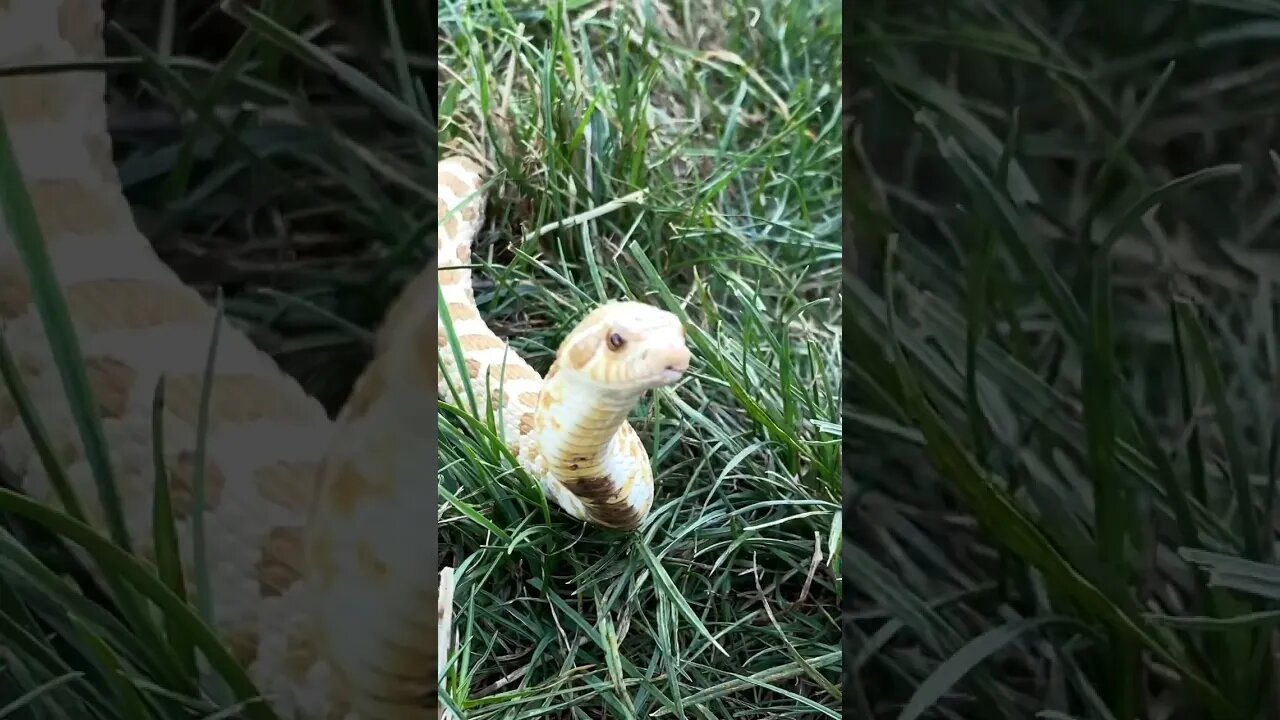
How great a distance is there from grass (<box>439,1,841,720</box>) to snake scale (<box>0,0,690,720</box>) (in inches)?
7.8

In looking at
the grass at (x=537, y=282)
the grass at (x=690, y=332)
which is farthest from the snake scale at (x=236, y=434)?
the grass at (x=690, y=332)

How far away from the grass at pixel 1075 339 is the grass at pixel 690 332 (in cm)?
25

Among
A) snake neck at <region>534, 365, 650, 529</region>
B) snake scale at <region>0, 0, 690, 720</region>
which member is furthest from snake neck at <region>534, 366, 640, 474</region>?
snake scale at <region>0, 0, 690, 720</region>

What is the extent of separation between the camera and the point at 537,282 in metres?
0.80

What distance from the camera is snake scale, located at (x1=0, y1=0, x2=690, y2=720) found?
0.41m

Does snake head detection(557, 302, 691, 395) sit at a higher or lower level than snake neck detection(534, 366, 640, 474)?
higher

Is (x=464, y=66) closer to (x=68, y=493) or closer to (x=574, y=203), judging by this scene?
(x=574, y=203)

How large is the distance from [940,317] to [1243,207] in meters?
0.14

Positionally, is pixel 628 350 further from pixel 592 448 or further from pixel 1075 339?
pixel 1075 339

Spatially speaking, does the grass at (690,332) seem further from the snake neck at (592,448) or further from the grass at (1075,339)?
the grass at (1075,339)

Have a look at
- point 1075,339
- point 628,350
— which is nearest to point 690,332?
point 628,350

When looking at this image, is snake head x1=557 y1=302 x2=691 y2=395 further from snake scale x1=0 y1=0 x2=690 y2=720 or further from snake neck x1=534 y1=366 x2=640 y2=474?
snake scale x1=0 y1=0 x2=690 y2=720

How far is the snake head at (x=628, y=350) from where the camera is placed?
26.7 inches

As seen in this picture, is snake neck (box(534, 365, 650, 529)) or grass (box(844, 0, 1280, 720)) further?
snake neck (box(534, 365, 650, 529))
